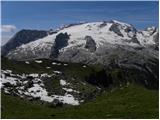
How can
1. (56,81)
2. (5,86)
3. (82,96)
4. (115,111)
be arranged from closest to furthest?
1. (115,111)
2. (5,86)
3. (82,96)
4. (56,81)

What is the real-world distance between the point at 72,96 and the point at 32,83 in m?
14.1

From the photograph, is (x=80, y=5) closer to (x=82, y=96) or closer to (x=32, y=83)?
(x=82, y=96)

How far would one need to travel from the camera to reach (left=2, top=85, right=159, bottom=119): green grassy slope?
4125 centimetres

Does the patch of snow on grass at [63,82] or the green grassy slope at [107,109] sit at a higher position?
the patch of snow on grass at [63,82]

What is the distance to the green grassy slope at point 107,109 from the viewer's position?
41.2m

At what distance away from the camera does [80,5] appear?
1398 inches

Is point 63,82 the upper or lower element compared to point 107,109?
upper

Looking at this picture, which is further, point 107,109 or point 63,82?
point 63,82

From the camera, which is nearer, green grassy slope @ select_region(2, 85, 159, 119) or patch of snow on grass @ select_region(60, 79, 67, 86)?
green grassy slope @ select_region(2, 85, 159, 119)

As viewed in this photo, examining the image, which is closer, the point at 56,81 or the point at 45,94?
the point at 45,94

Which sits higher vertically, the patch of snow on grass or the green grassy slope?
the patch of snow on grass

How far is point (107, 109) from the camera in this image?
153 feet

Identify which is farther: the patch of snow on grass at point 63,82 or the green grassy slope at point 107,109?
the patch of snow on grass at point 63,82

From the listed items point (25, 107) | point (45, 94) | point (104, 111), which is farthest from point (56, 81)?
point (104, 111)
